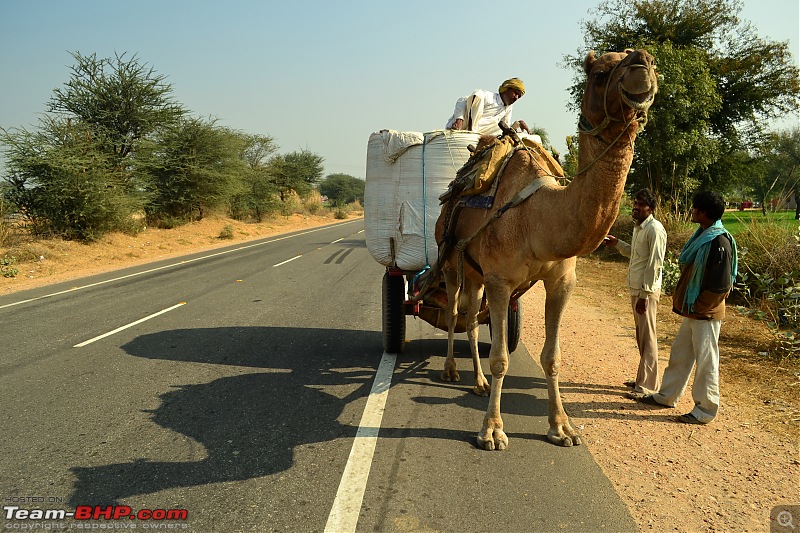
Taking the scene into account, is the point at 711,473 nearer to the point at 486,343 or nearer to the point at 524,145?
the point at 524,145

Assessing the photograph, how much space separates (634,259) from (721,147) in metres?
16.6

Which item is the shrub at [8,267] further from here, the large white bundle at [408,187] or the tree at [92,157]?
the large white bundle at [408,187]

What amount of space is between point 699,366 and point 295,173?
49.2m

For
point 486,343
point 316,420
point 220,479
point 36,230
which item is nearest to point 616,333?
point 486,343

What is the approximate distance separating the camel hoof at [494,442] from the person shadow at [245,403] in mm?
1021

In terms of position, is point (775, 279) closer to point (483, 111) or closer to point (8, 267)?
point (483, 111)

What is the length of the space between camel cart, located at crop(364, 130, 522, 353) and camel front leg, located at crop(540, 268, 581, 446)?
1.48 metres

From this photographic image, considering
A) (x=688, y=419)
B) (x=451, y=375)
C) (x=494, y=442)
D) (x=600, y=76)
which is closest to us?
(x=600, y=76)

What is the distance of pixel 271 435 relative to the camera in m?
4.17

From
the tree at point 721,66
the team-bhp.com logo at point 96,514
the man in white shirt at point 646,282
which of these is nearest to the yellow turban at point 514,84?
the man in white shirt at point 646,282

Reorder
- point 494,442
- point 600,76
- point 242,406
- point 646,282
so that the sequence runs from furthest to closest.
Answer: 1. point 646,282
2. point 242,406
3. point 494,442
4. point 600,76

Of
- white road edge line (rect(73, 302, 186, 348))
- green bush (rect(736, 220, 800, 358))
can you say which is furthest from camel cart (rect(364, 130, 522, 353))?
white road edge line (rect(73, 302, 186, 348))

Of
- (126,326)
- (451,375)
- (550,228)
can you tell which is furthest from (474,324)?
(126,326)

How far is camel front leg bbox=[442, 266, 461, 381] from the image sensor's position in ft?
18.3
